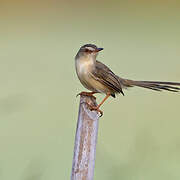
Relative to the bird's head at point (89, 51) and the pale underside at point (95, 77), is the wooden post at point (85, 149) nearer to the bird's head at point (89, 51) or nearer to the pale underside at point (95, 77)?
the pale underside at point (95, 77)

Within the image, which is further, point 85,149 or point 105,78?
point 105,78

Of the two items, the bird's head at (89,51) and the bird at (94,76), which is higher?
the bird's head at (89,51)

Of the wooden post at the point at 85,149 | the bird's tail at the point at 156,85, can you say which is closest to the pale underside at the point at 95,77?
the bird's tail at the point at 156,85

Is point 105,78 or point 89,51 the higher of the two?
point 89,51

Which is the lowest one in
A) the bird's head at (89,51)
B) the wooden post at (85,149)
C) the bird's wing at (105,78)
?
the wooden post at (85,149)

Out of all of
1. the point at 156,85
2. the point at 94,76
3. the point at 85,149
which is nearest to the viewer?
the point at 85,149

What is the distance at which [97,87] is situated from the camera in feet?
10.6

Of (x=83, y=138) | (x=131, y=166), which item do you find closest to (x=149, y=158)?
(x=131, y=166)

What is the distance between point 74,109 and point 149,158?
87 centimetres

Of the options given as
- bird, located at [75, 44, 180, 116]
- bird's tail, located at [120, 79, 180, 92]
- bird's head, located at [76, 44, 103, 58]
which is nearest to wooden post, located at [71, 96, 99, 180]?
bird, located at [75, 44, 180, 116]

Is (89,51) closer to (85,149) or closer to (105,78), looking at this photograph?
(105,78)

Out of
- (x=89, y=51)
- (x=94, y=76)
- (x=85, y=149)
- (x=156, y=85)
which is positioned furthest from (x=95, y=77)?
(x=85, y=149)

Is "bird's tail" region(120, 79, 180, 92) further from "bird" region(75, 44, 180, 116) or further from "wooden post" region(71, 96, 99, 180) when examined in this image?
"wooden post" region(71, 96, 99, 180)

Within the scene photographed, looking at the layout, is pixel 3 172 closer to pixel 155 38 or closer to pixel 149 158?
pixel 149 158
